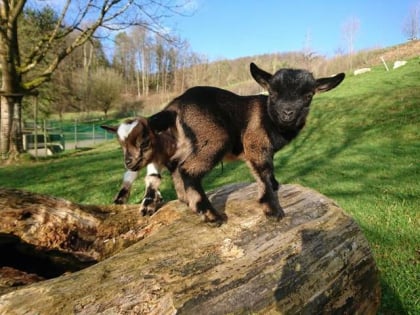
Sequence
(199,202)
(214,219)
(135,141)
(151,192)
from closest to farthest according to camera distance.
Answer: (214,219) < (199,202) < (135,141) < (151,192)

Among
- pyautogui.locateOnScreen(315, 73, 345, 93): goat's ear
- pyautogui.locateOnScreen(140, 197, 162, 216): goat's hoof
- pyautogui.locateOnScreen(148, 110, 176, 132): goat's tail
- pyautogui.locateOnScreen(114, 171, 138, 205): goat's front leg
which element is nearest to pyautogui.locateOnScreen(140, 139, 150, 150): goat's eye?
pyautogui.locateOnScreen(148, 110, 176, 132): goat's tail

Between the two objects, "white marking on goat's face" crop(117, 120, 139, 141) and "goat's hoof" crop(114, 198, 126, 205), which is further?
"goat's hoof" crop(114, 198, 126, 205)

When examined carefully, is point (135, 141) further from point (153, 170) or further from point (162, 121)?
point (153, 170)

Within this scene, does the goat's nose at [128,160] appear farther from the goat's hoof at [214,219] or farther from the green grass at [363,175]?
the green grass at [363,175]

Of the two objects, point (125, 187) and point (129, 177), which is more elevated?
point (129, 177)

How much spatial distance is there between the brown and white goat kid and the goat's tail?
59mm

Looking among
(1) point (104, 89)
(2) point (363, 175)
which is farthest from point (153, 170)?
(1) point (104, 89)

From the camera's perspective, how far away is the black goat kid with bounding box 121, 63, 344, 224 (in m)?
3.97

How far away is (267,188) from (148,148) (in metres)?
1.30

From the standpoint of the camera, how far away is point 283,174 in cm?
1138

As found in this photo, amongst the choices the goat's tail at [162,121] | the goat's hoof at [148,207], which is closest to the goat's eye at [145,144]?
the goat's tail at [162,121]

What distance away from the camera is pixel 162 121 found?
407 centimetres

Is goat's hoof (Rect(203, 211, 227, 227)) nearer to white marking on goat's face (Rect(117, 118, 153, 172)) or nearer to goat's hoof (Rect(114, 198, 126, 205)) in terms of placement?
white marking on goat's face (Rect(117, 118, 153, 172))

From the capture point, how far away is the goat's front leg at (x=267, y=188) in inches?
141
